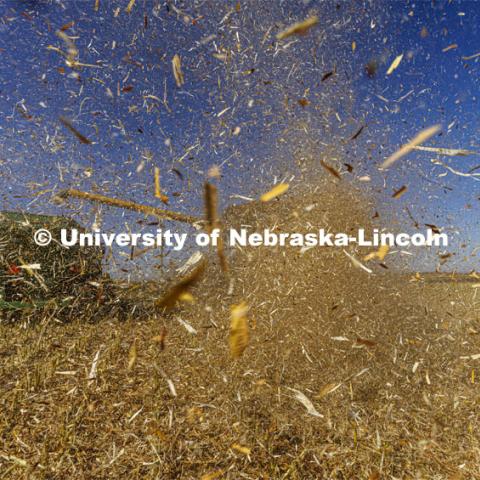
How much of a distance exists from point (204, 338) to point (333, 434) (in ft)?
6.92

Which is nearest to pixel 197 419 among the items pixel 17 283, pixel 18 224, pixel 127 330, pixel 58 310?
pixel 127 330

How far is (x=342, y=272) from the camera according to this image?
605 cm

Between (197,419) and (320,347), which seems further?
(320,347)

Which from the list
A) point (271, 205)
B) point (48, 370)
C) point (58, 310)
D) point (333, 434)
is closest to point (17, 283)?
point (58, 310)

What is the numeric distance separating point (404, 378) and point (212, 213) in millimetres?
3113

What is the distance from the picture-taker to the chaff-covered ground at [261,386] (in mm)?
2869

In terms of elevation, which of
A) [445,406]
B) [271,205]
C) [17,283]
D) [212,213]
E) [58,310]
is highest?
[271,205]

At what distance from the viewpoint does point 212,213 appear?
3.37 m

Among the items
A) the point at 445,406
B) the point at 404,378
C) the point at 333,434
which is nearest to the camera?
the point at 333,434

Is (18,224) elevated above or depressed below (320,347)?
above

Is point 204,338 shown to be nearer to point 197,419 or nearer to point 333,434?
point 197,419

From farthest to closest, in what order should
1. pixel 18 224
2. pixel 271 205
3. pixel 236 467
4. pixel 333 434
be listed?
pixel 271 205, pixel 18 224, pixel 333 434, pixel 236 467

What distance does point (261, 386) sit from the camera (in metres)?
3.79

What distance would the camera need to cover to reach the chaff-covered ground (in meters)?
2.87
